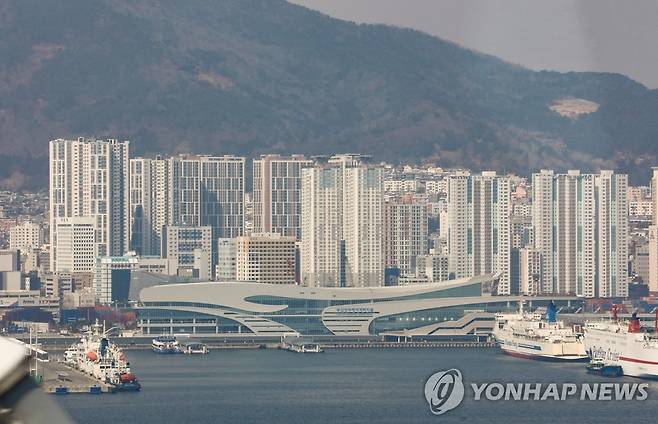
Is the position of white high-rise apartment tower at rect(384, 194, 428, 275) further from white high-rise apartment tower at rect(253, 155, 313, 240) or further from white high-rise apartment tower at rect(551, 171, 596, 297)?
white high-rise apartment tower at rect(253, 155, 313, 240)

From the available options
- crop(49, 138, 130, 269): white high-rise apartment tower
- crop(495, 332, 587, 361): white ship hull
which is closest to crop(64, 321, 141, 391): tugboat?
crop(495, 332, 587, 361): white ship hull

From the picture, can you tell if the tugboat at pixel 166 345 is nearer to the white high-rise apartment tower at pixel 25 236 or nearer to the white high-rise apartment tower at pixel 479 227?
the white high-rise apartment tower at pixel 479 227

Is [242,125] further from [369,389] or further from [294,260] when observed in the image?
[369,389]

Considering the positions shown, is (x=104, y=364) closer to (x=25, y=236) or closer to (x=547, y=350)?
(x=547, y=350)

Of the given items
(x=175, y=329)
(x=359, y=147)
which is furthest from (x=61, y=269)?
(x=359, y=147)

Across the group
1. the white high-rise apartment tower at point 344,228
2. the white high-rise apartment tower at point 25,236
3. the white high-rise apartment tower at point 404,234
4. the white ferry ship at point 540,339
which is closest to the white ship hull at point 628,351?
the white ferry ship at point 540,339

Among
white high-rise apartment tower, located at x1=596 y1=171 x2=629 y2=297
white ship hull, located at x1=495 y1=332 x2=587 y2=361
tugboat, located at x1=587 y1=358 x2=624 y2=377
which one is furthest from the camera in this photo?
white high-rise apartment tower, located at x1=596 y1=171 x2=629 y2=297
